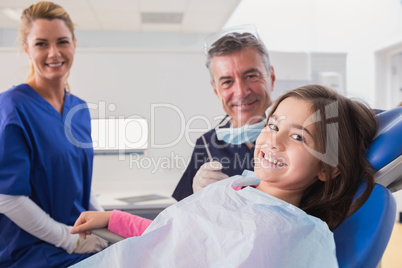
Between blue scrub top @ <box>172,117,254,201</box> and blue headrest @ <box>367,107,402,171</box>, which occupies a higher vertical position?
blue headrest @ <box>367,107,402,171</box>

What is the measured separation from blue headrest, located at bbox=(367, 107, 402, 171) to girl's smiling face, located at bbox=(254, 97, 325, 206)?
0.43 ft

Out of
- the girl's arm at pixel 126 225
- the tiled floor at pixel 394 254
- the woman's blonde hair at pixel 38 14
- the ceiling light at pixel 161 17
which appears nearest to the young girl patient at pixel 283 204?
the girl's arm at pixel 126 225

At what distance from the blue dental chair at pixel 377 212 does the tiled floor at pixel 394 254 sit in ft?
6.93

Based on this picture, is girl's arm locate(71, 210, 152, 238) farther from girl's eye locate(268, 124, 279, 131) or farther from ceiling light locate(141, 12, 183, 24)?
ceiling light locate(141, 12, 183, 24)

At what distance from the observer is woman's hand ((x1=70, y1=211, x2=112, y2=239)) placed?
1068mm

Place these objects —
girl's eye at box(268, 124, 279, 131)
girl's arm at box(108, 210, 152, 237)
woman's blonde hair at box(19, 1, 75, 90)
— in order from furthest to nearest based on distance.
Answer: woman's blonde hair at box(19, 1, 75, 90), girl's arm at box(108, 210, 152, 237), girl's eye at box(268, 124, 279, 131)

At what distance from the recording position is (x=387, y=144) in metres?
0.82

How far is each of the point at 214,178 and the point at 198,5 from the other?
394cm

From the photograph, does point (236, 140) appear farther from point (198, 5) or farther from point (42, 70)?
point (198, 5)

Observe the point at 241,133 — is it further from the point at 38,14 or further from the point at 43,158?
the point at 38,14

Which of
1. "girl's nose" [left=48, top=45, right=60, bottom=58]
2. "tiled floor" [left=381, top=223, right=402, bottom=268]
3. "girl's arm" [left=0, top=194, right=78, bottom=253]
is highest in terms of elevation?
"girl's nose" [left=48, top=45, right=60, bottom=58]

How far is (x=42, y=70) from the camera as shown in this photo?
4.58 feet

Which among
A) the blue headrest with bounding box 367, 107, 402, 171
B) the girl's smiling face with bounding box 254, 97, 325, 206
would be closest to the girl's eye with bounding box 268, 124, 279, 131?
the girl's smiling face with bounding box 254, 97, 325, 206

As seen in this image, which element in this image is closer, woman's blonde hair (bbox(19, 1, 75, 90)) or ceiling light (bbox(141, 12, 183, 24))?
woman's blonde hair (bbox(19, 1, 75, 90))
